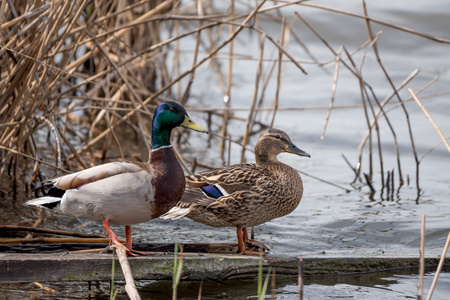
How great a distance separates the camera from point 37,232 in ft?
14.8

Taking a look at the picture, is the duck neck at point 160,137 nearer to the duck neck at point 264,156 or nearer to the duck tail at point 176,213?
the duck tail at point 176,213

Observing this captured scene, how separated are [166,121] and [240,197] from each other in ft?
2.53

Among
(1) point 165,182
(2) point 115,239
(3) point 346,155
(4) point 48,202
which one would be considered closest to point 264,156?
(1) point 165,182

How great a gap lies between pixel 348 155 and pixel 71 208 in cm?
453

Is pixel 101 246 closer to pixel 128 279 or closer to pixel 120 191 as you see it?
pixel 120 191

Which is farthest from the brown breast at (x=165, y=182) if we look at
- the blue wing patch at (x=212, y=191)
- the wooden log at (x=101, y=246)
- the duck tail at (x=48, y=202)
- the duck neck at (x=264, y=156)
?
the duck neck at (x=264, y=156)

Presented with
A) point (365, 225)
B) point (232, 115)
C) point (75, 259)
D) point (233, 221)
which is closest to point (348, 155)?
point (232, 115)

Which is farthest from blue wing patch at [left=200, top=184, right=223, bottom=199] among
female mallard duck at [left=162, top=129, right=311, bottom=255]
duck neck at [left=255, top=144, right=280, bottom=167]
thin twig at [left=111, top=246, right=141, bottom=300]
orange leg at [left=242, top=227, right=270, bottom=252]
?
thin twig at [left=111, top=246, right=141, bottom=300]

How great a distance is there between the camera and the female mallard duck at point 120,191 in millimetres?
3873

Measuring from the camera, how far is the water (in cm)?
513

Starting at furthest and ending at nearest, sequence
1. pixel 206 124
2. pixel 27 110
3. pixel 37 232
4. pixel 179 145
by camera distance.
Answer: pixel 206 124
pixel 179 145
pixel 27 110
pixel 37 232

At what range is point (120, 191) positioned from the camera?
3.86 metres

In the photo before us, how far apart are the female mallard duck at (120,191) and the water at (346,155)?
46 cm

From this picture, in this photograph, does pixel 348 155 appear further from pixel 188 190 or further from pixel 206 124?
pixel 188 190
